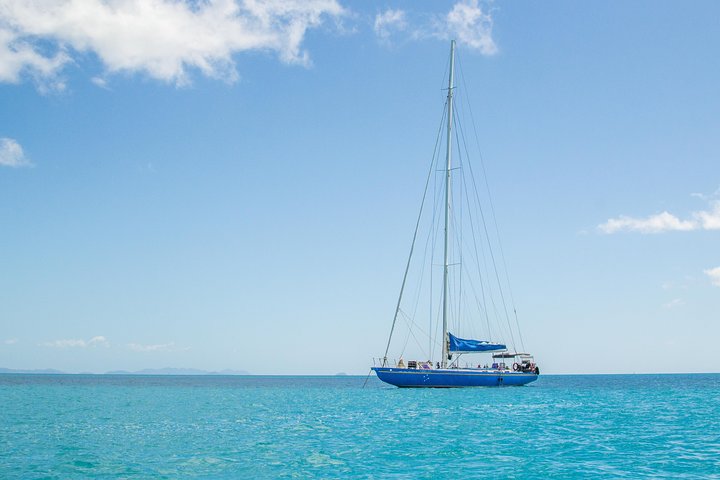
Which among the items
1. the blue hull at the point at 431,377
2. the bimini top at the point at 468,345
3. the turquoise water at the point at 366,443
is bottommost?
the turquoise water at the point at 366,443

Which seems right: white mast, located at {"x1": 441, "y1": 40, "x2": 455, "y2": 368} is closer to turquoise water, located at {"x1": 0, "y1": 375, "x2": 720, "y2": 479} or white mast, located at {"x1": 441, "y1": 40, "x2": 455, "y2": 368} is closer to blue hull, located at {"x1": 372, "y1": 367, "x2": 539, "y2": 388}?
blue hull, located at {"x1": 372, "y1": 367, "x2": 539, "y2": 388}

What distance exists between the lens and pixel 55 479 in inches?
736

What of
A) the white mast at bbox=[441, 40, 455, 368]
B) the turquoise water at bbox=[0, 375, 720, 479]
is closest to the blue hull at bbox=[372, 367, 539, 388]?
the white mast at bbox=[441, 40, 455, 368]

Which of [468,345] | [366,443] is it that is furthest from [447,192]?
[366,443]

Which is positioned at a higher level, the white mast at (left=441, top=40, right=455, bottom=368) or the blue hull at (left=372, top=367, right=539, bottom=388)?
the white mast at (left=441, top=40, right=455, bottom=368)

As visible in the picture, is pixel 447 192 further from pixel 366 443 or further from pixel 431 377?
pixel 366 443

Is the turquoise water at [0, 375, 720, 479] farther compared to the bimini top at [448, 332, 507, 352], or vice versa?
the bimini top at [448, 332, 507, 352]

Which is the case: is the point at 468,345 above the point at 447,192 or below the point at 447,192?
below

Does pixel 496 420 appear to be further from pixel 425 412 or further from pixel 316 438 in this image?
pixel 316 438

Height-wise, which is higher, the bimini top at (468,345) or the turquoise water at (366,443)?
the bimini top at (468,345)

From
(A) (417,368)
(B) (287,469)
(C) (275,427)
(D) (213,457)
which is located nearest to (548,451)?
(B) (287,469)

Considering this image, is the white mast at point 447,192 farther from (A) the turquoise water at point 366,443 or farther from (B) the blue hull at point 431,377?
(A) the turquoise water at point 366,443

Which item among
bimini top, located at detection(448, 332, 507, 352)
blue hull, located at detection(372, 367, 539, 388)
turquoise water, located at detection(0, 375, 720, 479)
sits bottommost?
turquoise water, located at detection(0, 375, 720, 479)

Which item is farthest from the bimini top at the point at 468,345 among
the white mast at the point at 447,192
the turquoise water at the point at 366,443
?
the turquoise water at the point at 366,443
